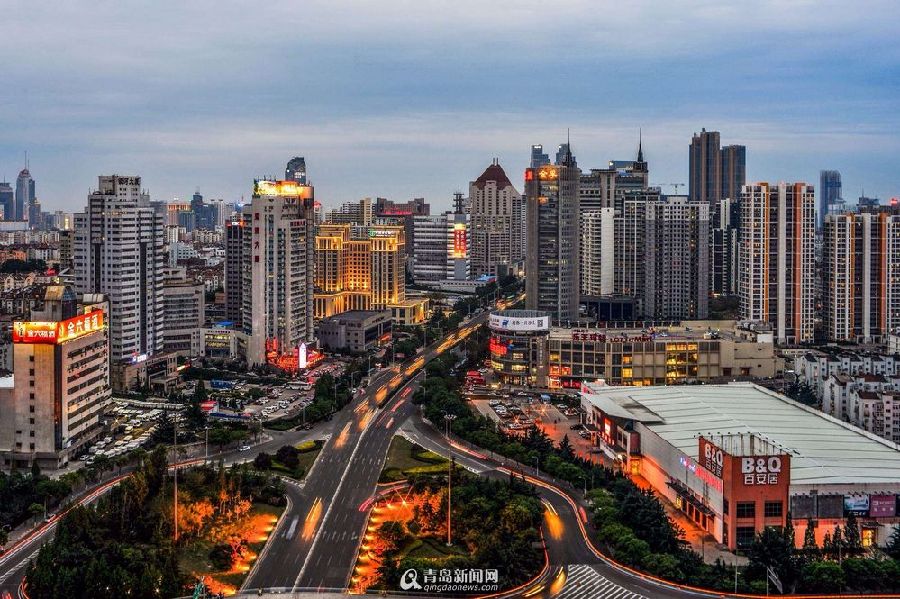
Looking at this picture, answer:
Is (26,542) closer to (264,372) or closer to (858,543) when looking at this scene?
(858,543)

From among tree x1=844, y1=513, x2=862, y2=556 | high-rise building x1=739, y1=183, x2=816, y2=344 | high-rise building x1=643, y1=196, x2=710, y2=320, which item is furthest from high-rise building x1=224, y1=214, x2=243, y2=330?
tree x1=844, y1=513, x2=862, y2=556

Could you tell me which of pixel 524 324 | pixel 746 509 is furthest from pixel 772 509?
pixel 524 324

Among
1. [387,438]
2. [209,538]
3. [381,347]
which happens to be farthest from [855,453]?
[381,347]

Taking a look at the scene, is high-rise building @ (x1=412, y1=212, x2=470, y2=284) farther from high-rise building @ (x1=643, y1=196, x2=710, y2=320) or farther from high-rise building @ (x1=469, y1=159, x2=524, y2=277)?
high-rise building @ (x1=643, y1=196, x2=710, y2=320)

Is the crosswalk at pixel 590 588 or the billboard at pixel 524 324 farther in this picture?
the billboard at pixel 524 324

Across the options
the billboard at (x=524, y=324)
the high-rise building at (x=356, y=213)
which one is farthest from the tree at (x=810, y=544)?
the high-rise building at (x=356, y=213)

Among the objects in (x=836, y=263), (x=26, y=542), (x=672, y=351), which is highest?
(x=836, y=263)

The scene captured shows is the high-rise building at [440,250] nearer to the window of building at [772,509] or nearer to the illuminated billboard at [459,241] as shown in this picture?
the illuminated billboard at [459,241]
